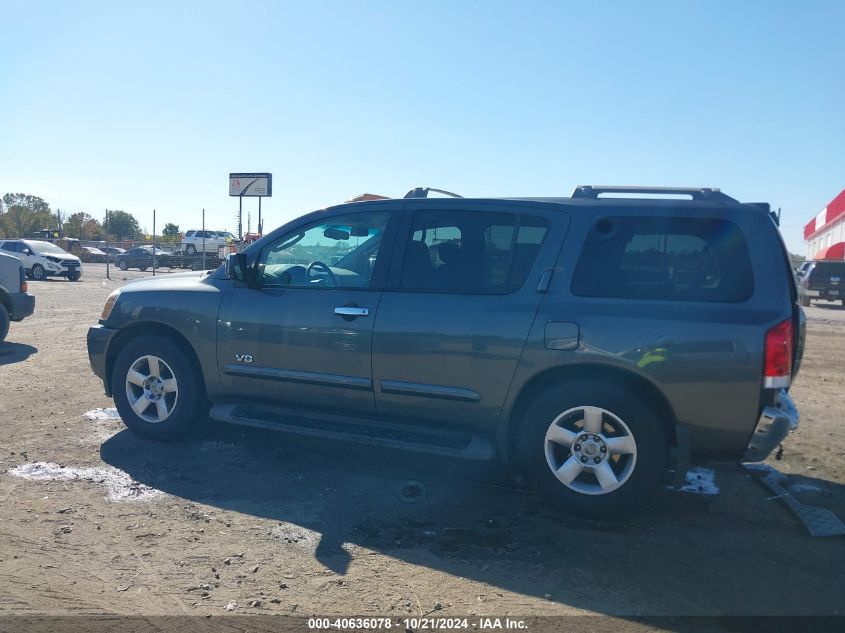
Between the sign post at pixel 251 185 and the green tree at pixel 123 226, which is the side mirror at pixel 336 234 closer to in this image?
the sign post at pixel 251 185

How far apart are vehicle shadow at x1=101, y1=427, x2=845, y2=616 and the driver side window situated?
4.51ft

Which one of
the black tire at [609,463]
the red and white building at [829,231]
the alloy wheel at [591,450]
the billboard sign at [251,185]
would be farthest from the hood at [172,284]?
the red and white building at [829,231]

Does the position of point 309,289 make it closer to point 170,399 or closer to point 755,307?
point 170,399

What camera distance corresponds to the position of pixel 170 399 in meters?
5.38

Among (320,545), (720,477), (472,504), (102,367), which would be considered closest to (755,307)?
(720,477)

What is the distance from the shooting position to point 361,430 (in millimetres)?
4688

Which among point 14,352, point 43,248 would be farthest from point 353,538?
point 43,248

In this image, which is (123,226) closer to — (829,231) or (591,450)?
(829,231)

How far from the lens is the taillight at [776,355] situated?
3844 mm

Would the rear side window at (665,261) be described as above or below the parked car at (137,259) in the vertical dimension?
above

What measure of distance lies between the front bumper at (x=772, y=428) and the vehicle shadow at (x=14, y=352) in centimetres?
830

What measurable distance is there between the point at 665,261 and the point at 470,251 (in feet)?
4.12

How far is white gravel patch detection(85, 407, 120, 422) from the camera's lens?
6055mm

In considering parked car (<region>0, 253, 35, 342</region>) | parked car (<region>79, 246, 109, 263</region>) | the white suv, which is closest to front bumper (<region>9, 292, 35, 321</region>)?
parked car (<region>0, 253, 35, 342</region>)
